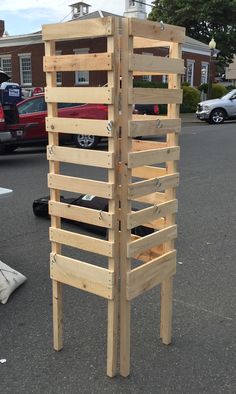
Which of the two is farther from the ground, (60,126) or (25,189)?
(60,126)

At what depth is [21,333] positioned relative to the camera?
10.7 ft

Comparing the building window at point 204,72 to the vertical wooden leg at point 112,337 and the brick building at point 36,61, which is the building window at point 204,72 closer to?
the brick building at point 36,61

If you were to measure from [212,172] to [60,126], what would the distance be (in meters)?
6.99

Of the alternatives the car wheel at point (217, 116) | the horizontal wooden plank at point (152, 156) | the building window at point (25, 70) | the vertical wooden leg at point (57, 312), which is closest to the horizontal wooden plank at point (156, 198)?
the horizontal wooden plank at point (152, 156)

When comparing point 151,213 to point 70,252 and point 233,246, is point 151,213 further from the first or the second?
point 233,246

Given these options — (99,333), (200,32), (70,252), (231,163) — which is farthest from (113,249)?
(200,32)

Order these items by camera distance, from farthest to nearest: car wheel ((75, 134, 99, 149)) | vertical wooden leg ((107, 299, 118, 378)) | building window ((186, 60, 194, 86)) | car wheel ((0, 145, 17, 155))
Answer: building window ((186, 60, 194, 86)), car wheel ((0, 145, 17, 155)), car wheel ((75, 134, 99, 149)), vertical wooden leg ((107, 299, 118, 378))

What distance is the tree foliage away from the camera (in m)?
40.2

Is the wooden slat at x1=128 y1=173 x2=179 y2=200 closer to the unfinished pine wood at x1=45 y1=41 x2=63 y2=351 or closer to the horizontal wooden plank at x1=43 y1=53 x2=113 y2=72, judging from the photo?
the unfinished pine wood at x1=45 y1=41 x2=63 y2=351

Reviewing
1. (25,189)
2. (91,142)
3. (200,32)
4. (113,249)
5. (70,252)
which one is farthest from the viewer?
(200,32)

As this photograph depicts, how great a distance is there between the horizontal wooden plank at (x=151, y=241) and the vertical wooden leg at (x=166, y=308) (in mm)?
301

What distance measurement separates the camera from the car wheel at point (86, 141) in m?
12.3

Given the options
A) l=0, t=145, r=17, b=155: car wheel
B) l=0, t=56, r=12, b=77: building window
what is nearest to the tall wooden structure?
l=0, t=145, r=17, b=155: car wheel

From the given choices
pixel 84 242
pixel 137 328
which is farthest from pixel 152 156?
pixel 137 328
